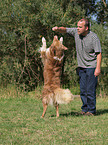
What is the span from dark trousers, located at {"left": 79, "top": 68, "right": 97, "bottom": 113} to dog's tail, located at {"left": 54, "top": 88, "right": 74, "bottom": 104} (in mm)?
989

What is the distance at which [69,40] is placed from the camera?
945 cm

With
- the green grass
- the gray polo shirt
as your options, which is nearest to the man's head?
the gray polo shirt

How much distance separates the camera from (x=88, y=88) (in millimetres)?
5730

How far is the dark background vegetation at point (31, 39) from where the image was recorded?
864 cm

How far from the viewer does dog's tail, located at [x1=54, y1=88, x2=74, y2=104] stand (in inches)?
189

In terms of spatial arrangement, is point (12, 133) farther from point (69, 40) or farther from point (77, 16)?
point (77, 16)

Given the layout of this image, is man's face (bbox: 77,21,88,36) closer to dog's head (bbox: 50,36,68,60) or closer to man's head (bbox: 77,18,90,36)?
man's head (bbox: 77,18,90,36)

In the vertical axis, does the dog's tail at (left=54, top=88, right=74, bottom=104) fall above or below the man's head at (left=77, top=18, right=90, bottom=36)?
below

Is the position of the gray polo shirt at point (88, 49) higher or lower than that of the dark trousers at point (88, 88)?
higher

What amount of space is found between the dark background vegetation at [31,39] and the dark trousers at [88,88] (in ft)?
10.2

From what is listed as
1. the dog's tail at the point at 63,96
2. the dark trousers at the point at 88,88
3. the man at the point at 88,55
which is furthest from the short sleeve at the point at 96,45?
the dog's tail at the point at 63,96

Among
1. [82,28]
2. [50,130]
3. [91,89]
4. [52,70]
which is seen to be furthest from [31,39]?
[50,130]

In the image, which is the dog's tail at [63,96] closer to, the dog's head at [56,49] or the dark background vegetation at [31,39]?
the dog's head at [56,49]

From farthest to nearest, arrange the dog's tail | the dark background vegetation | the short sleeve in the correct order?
the dark background vegetation → the short sleeve → the dog's tail
